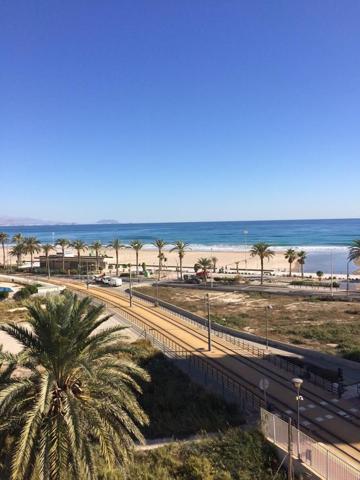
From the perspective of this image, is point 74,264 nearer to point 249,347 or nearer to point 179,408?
point 249,347

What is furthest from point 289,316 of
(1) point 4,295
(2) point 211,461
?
(1) point 4,295

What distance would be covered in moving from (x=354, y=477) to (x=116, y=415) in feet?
27.0

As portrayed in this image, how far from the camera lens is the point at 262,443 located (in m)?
17.1

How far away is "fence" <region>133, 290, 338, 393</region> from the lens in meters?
25.4

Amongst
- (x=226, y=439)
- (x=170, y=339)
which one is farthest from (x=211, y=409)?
(x=170, y=339)

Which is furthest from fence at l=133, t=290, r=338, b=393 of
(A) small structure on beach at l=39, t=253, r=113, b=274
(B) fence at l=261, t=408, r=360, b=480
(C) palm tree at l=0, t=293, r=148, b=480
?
(A) small structure on beach at l=39, t=253, r=113, b=274

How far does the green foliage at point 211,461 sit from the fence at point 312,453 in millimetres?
632

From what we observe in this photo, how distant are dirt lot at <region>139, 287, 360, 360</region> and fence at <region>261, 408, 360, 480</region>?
16.1 metres

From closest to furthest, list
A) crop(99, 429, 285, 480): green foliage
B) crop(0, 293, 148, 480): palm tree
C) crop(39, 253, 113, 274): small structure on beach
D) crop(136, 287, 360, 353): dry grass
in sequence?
crop(0, 293, 148, 480): palm tree
crop(99, 429, 285, 480): green foliage
crop(136, 287, 360, 353): dry grass
crop(39, 253, 113, 274): small structure on beach

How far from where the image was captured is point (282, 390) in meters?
23.7

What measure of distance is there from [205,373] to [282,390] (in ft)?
18.0

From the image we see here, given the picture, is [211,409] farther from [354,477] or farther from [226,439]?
[354,477]

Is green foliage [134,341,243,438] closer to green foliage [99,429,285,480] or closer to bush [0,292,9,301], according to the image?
green foliage [99,429,285,480]

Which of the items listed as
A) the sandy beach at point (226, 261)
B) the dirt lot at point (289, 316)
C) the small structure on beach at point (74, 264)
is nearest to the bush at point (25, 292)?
Answer: the dirt lot at point (289, 316)
